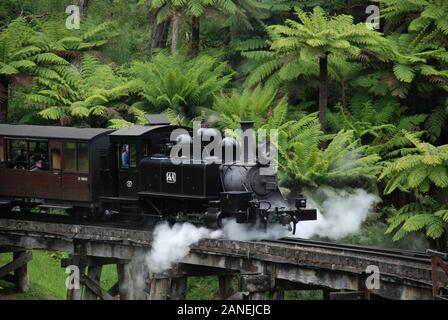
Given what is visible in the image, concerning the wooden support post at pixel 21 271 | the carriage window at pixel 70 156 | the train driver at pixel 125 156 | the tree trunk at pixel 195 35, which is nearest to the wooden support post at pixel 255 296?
the train driver at pixel 125 156

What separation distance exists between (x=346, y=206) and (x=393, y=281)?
6.75m

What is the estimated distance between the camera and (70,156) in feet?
61.3

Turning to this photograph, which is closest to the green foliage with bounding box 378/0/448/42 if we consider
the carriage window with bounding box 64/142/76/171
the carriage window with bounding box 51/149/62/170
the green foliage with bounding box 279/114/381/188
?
the green foliage with bounding box 279/114/381/188

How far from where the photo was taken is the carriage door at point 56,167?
18.8 metres

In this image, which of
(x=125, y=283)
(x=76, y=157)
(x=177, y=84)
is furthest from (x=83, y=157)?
(x=177, y=84)

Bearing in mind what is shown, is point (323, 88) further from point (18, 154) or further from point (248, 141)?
point (18, 154)

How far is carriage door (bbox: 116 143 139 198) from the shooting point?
17.8 metres

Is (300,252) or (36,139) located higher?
(36,139)

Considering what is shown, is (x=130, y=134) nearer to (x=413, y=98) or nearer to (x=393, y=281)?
(x=393, y=281)

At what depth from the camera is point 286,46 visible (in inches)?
835

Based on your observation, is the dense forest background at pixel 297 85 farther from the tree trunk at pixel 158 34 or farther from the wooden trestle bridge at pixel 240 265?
the wooden trestle bridge at pixel 240 265

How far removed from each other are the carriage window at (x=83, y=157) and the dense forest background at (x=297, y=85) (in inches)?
151

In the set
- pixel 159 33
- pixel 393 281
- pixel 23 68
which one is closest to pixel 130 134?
pixel 393 281

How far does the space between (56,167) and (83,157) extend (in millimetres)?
840
